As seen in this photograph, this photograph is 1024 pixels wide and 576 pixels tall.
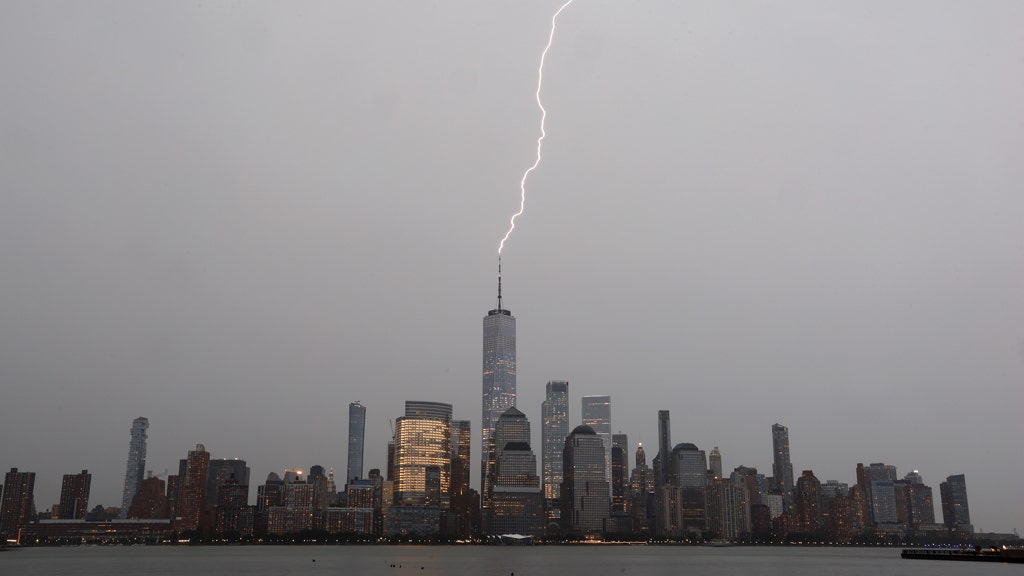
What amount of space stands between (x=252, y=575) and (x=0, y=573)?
146 ft

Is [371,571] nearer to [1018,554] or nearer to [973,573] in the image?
[973,573]

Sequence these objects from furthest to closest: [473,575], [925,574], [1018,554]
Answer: [1018,554]
[925,574]
[473,575]

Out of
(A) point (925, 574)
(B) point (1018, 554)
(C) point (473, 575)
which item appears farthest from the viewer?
(B) point (1018, 554)

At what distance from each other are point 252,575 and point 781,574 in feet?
264

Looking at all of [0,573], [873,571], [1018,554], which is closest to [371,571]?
[0,573]

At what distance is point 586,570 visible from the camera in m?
145

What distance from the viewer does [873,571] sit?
149500mm

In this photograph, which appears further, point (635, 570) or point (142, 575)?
point (635, 570)

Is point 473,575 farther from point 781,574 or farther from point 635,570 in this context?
point 781,574

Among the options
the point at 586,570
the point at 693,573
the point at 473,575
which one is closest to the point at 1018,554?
the point at 693,573

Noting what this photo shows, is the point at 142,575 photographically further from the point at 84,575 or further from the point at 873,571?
the point at 873,571

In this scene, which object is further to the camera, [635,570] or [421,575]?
[635,570]

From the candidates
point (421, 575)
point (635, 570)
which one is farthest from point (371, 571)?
point (635, 570)

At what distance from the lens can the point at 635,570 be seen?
148 m
